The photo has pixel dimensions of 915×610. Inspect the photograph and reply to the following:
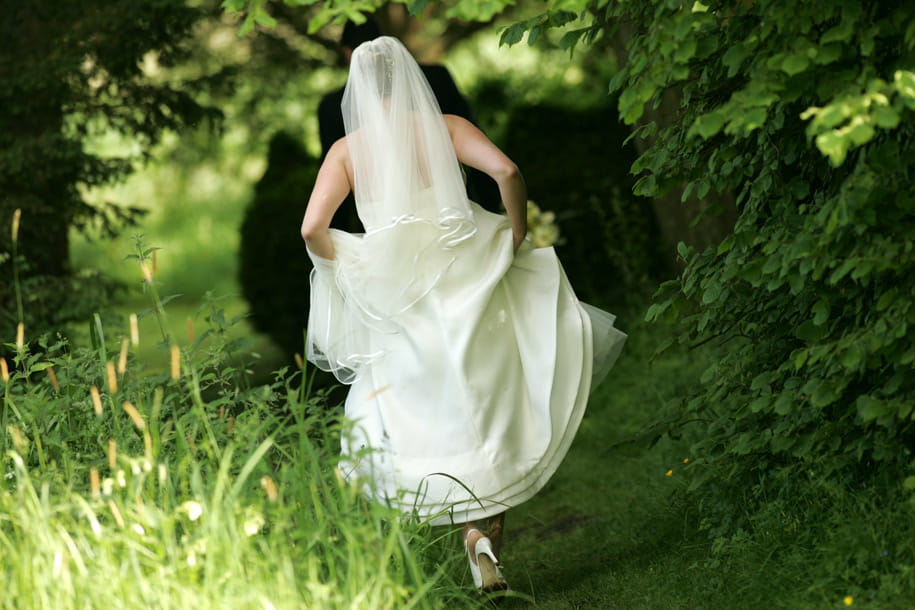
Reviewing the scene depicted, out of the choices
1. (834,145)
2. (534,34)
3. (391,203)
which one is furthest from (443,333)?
(834,145)

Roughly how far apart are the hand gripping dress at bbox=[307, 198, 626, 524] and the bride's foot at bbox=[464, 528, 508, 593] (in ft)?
0.32

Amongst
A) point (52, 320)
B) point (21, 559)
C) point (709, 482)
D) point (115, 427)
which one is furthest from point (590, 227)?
point (21, 559)

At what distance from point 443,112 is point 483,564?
84.6 inches

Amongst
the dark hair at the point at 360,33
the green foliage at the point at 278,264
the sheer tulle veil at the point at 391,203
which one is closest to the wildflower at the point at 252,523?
the sheer tulle veil at the point at 391,203

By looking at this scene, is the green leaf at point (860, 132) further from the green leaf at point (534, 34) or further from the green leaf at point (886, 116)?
the green leaf at point (534, 34)

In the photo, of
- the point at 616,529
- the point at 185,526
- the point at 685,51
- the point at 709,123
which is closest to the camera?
the point at 709,123

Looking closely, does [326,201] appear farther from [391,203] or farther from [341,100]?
[341,100]

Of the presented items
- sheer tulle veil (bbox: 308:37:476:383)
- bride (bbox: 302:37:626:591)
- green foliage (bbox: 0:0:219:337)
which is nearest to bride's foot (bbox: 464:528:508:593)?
bride (bbox: 302:37:626:591)

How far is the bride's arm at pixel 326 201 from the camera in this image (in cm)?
428

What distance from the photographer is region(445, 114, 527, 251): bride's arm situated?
4191 mm

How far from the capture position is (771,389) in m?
3.95

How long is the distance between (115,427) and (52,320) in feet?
10.9

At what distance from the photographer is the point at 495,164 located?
424 cm

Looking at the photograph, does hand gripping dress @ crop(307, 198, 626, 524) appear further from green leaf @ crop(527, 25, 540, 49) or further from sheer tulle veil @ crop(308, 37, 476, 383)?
green leaf @ crop(527, 25, 540, 49)
